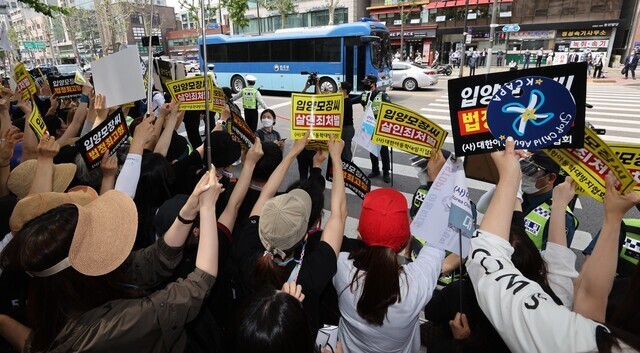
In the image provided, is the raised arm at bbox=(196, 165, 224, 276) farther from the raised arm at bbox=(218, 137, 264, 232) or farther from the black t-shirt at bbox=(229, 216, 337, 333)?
the raised arm at bbox=(218, 137, 264, 232)

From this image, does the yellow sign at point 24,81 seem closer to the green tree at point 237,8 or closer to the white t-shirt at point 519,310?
the white t-shirt at point 519,310

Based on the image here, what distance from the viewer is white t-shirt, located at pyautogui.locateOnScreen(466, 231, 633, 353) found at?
991mm

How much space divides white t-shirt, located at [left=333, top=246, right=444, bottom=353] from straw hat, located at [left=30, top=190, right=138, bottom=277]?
3.19 ft

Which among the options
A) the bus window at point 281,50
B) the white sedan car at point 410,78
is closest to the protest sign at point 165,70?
the bus window at point 281,50

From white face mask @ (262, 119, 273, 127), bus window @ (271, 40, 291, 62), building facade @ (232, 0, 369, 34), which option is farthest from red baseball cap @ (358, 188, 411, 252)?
building facade @ (232, 0, 369, 34)

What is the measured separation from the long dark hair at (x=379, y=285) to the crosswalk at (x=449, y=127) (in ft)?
6.89

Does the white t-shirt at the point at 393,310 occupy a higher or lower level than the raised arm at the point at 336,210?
lower

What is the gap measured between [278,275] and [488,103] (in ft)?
4.44

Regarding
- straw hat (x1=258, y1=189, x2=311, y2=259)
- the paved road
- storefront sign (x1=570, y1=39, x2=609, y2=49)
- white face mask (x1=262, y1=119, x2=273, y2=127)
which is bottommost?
the paved road

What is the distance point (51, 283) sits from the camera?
50.0 inches

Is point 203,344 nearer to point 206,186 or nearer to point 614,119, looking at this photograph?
point 206,186

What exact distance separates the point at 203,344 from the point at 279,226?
78cm

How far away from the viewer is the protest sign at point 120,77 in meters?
3.00

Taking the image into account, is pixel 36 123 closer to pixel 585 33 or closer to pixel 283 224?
pixel 283 224
